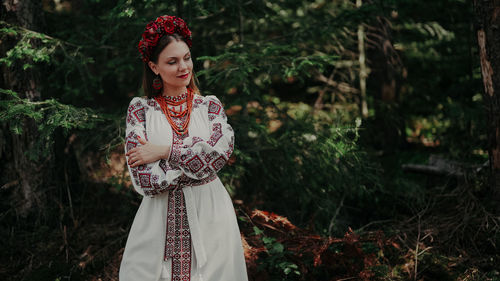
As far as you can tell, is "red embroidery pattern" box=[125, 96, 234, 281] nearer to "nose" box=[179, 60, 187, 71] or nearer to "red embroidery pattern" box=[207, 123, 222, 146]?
"red embroidery pattern" box=[207, 123, 222, 146]

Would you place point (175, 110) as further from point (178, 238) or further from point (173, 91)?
point (178, 238)

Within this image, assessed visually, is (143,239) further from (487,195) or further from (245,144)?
(487,195)

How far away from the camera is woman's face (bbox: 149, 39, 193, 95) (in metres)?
2.55

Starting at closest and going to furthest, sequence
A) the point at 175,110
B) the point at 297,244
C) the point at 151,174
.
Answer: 1. the point at 151,174
2. the point at 175,110
3. the point at 297,244

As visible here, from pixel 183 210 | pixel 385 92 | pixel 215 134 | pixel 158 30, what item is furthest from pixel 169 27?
pixel 385 92

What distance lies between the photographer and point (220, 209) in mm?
2627

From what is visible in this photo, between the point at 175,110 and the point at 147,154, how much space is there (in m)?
0.37

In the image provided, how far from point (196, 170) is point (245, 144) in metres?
1.93

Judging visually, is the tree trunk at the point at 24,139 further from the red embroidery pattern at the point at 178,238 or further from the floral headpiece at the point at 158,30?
the red embroidery pattern at the point at 178,238

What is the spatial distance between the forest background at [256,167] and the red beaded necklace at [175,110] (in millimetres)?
1004

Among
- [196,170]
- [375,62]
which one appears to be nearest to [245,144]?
[196,170]

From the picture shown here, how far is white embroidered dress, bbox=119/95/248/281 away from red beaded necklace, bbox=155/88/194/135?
0.03 m

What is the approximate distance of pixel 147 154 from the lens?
2430 millimetres

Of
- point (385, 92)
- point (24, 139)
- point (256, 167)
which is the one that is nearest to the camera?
point (24, 139)
